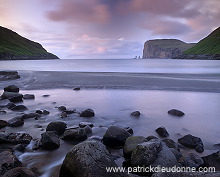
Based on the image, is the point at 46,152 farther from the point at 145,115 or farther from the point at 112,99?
the point at 112,99

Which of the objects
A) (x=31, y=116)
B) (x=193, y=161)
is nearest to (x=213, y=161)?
(x=193, y=161)

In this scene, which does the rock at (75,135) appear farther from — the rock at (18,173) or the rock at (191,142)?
the rock at (191,142)

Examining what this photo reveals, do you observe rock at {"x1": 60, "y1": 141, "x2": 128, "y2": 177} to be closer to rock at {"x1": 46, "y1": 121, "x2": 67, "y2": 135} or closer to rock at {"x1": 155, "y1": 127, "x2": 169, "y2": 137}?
rock at {"x1": 46, "y1": 121, "x2": 67, "y2": 135}

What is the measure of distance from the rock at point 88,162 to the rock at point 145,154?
2.53 ft

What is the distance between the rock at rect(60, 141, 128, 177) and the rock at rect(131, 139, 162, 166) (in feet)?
2.53

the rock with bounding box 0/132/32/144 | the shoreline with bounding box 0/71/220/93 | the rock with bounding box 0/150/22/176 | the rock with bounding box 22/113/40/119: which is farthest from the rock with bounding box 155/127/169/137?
the shoreline with bounding box 0/71/220/93

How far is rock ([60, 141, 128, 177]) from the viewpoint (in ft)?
15.3

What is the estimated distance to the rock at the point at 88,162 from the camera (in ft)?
15.3

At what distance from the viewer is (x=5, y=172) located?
16.5 ft

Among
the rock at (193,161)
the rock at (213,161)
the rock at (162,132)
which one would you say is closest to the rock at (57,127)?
the rock at (162,132)

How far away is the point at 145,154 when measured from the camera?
5543 millimetres

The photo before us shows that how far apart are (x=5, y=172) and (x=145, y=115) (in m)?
8.33

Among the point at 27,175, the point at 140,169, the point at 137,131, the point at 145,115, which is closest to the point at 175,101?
the point at 145,115

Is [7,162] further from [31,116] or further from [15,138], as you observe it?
[31,116]
